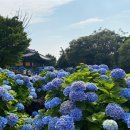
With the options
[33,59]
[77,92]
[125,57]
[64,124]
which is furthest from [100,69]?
[33,59]

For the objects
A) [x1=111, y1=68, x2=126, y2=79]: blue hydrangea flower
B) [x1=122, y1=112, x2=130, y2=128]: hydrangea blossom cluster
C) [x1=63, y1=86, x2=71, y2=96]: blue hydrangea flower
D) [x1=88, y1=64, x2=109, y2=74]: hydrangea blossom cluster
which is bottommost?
[x1=122, y1=112, x2=130, y2=128]: hydrangea blossom cluster

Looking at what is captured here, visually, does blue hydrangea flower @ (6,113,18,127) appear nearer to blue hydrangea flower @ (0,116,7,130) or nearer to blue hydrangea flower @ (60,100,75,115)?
blue hydrangea flower @ (0,116,7,130)

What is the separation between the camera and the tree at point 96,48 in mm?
48872

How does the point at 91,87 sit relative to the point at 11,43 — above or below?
below

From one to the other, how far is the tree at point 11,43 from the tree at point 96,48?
2105 centimetres

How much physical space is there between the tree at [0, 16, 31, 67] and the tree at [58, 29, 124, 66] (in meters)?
21.1

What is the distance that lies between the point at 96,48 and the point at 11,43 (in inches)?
955

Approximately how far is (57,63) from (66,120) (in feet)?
173

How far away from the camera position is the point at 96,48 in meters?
50.0

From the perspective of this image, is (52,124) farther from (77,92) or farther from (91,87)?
(91,87)

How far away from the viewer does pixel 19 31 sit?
→ 27.9 m

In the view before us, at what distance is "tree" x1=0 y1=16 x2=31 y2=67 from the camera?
26.0 meters

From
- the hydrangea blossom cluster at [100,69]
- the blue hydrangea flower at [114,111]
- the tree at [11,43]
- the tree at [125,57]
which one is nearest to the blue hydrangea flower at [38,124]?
the blue hydrangea flower at [114,111]

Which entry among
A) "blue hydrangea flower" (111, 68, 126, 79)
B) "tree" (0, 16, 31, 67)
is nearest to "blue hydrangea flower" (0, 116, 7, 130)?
"blue hydrangea flower" (111, 68, 126, 79)
